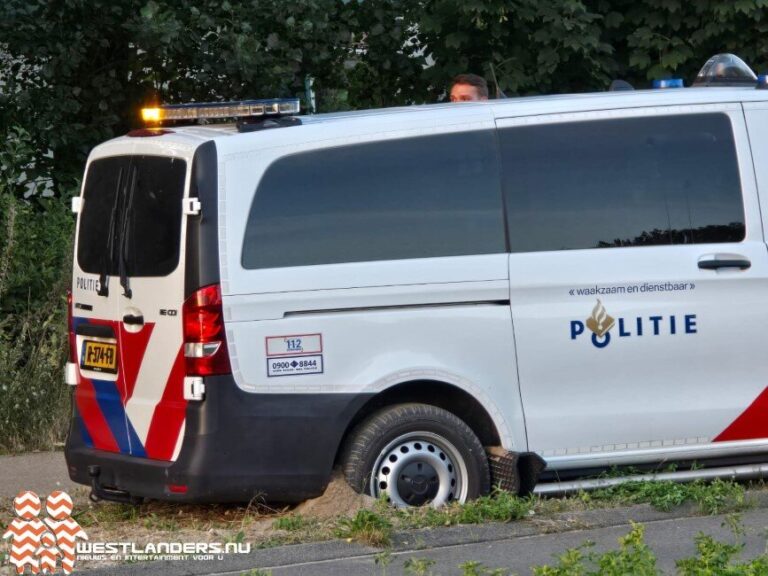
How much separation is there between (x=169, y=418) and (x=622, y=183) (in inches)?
94.8

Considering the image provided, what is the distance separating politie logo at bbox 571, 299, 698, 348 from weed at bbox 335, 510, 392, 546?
51.6 inches

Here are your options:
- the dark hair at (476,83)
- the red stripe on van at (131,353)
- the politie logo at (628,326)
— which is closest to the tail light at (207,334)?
the red stripe on van at (131,353)

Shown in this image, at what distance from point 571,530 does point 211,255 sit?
1.99 m

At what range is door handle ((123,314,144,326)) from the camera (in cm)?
618

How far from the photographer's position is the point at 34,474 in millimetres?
7844

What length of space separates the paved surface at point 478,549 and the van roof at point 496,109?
1.88 meters

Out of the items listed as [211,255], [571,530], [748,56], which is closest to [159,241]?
[211,255]

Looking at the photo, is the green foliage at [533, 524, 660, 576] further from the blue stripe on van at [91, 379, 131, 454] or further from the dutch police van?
the blue stripe on van at [91, 379, 131, 454]

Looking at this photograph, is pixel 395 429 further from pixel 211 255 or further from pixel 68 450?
pixel 68 450

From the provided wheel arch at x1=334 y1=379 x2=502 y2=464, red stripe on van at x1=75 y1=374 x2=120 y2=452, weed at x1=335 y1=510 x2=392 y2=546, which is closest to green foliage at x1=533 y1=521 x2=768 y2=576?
weed at x1=335 y1=510 x2=392 y2=546

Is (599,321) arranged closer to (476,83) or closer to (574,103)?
(574,103)

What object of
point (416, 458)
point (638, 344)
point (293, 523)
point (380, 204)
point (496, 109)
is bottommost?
point (293, 523)

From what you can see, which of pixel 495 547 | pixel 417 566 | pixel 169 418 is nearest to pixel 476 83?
pixel 169 418

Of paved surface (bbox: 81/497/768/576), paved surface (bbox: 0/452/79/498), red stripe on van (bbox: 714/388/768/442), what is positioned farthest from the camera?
paved surface (bbox: 0/452/79/498)
